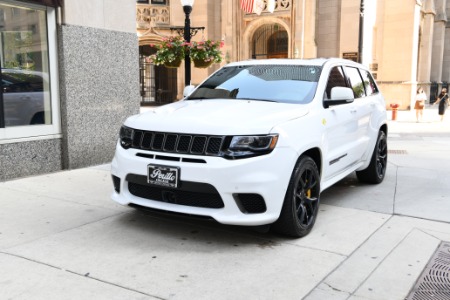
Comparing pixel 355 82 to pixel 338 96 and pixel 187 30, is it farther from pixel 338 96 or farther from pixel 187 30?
pixel 187 30

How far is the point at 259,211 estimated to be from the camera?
14.2 feet

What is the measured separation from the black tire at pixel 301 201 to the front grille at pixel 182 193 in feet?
2.20

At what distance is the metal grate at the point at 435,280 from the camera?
3584 millimetres

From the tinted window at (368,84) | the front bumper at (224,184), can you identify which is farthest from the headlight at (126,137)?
the tinted window at (368,84)

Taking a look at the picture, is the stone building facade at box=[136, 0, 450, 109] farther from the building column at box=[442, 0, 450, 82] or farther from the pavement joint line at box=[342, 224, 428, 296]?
the pavement joint line at box=[342, 224, 428, 296]

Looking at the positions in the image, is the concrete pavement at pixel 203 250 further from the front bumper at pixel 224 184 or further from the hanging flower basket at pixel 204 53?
the hanging flower basket at pixel 204 53

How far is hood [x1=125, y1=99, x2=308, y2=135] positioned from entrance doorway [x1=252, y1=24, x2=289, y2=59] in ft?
80.5

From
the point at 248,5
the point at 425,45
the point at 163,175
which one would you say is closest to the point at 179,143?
the point at 163,175

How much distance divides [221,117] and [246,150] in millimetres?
479

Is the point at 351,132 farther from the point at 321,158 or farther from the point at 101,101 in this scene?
the point at 101,101

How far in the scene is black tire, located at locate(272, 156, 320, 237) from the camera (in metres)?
4.51

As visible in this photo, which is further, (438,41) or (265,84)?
(438,41)

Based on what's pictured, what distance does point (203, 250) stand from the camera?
439 centimetres

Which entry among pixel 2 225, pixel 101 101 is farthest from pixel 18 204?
pixel 101 101
